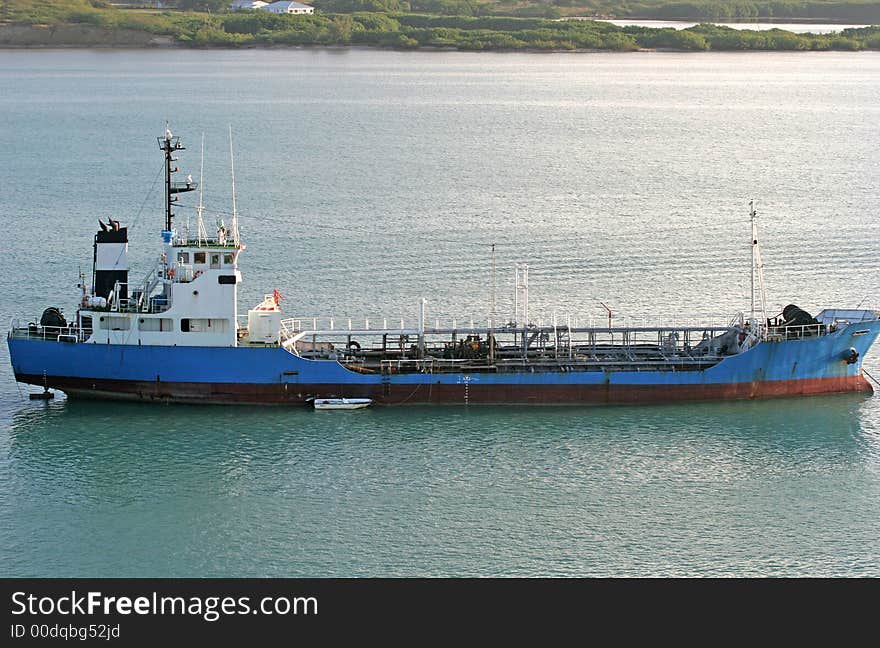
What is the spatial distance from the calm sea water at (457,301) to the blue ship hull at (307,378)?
0.52m

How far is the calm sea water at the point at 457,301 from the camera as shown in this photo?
27047 mm

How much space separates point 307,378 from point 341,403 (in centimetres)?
105

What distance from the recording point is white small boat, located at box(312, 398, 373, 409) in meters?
34.1

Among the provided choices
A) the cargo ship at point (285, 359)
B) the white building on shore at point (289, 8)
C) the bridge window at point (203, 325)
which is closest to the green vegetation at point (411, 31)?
the white building on shore at point (289, 8)

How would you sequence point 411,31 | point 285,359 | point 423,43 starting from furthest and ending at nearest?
point 423,43 → point 411,31 → point 285,359

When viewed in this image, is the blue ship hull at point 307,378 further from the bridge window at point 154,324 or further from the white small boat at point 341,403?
the bridge window at point 154,324

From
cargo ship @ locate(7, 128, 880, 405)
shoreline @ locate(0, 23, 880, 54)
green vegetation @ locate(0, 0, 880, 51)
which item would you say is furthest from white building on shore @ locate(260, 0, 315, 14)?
cargo ship @ locate(7, 128, 880, 405)

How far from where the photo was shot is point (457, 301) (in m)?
43.1

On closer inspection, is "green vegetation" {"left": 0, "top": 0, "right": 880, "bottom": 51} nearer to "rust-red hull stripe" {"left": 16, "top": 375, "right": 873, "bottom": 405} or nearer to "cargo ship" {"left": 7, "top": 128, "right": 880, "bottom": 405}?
"cargo ship" {"left": 7, "top": 128, "right": 880, "bottom": 405}

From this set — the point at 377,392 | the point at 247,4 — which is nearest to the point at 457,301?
the point at 377,392

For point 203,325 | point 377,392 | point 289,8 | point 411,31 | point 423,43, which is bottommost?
point 377,392

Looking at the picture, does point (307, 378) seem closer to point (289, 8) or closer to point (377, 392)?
point (377, 392)

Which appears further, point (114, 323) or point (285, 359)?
point (114, 323)

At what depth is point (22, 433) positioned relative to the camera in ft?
108
